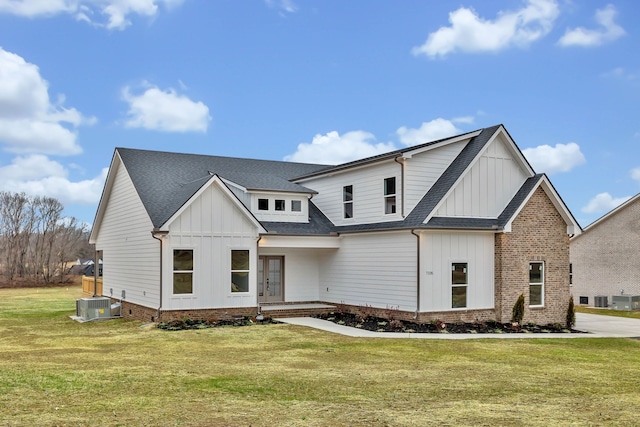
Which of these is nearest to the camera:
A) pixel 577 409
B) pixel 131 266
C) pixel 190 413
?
pixel 190 413

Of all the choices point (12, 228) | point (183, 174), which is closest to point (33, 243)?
point (12, 228)

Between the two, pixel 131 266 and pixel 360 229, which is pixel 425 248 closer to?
pixel 360 229

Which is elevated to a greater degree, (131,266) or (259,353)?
(131,266)

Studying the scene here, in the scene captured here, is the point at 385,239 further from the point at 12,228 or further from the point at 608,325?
the point at 12,228

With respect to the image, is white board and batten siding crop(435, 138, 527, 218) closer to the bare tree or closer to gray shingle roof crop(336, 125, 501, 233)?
gray shingle roof crop(336, 125, 501, 233)

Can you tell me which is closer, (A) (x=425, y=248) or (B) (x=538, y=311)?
(A) (x=425, y=248)

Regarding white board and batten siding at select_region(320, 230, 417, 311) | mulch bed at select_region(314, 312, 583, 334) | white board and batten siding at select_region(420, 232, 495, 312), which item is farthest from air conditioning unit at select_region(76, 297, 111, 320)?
white board and batten siding at select_region(420, 232, 495, 312)

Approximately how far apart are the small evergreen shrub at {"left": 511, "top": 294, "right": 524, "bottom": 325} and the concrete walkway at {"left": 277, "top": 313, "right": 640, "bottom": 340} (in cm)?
146

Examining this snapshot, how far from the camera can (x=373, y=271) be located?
23.1 meters

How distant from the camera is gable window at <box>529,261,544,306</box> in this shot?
22797 millimetres

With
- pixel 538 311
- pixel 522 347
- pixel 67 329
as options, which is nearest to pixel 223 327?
pixel 67 329

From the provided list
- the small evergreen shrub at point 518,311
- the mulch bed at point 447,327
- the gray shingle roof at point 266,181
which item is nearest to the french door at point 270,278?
the gray shingle roof at point 266,181

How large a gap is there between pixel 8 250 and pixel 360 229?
48849 mm

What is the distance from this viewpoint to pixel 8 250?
60625 mm
